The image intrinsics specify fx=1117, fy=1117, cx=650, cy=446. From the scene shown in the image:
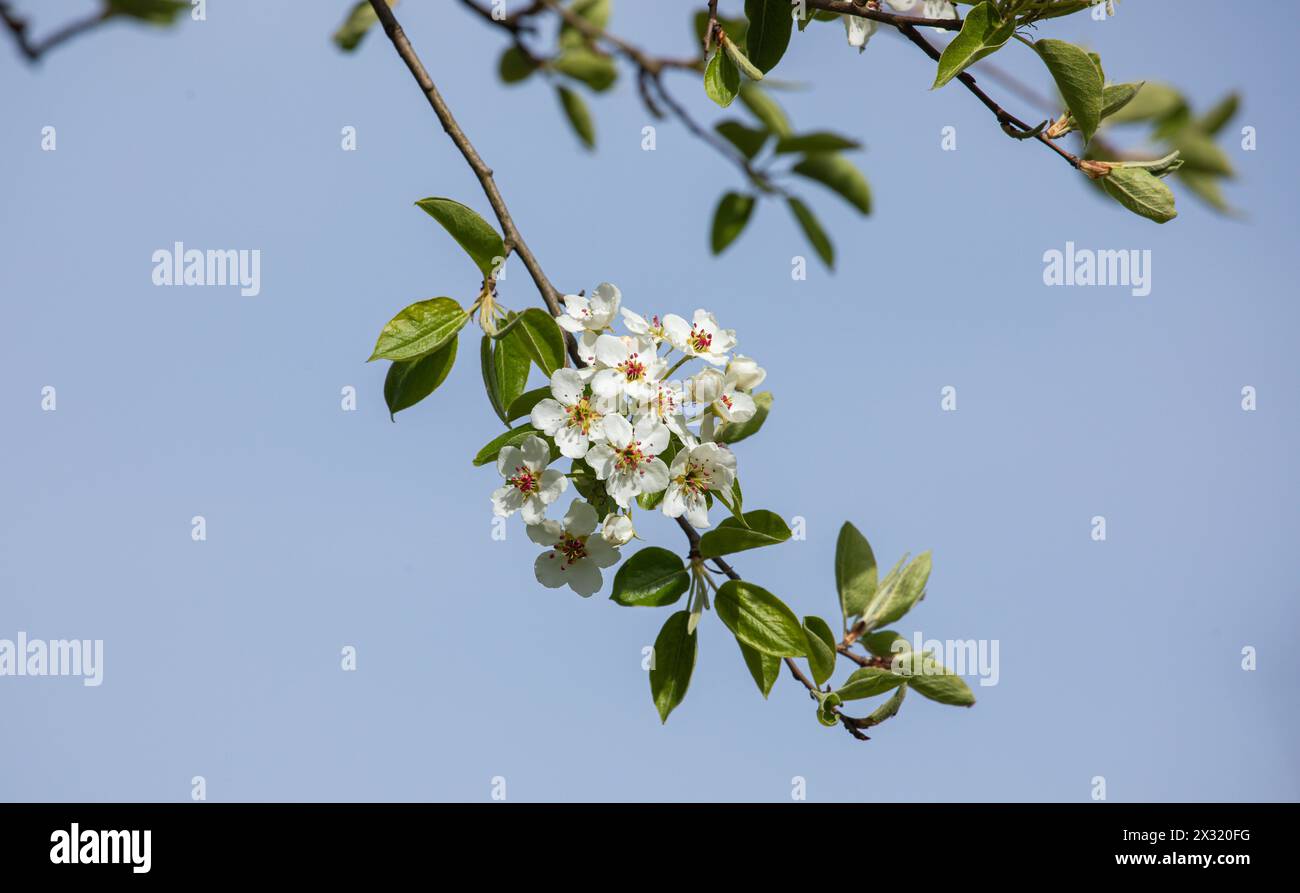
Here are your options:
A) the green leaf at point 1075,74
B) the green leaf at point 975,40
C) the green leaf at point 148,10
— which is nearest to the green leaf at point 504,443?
the green leaf at point 975,40

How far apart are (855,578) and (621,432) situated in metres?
0.74

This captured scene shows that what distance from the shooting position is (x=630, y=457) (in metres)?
1.57

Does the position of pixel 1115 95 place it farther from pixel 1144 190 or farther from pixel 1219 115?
pixel 1219 115

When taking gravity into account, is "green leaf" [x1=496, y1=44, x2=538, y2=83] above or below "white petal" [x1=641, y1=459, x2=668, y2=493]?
above

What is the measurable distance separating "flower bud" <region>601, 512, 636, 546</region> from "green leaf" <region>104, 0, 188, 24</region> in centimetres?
131

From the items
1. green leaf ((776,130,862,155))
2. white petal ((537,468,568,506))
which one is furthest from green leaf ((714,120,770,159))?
white petal ((537,468,568,506))

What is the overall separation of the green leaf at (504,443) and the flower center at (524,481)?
0.04 m

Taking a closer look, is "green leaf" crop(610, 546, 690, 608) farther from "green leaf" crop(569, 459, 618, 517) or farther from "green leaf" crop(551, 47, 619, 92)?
"green leaf" crop(551, 47, 619, 92)

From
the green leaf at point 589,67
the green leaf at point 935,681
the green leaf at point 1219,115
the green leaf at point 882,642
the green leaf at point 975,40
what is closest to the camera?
the green leaf at point 975,40

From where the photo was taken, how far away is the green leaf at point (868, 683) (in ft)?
5.62

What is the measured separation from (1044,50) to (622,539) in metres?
0.93

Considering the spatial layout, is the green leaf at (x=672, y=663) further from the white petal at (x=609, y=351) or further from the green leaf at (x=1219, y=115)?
the green leaf at (x=1219, y=115)

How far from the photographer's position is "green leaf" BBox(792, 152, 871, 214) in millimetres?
2861

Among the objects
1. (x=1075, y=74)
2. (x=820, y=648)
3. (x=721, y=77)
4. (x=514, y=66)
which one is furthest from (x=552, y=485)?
(x=514, y=66)
